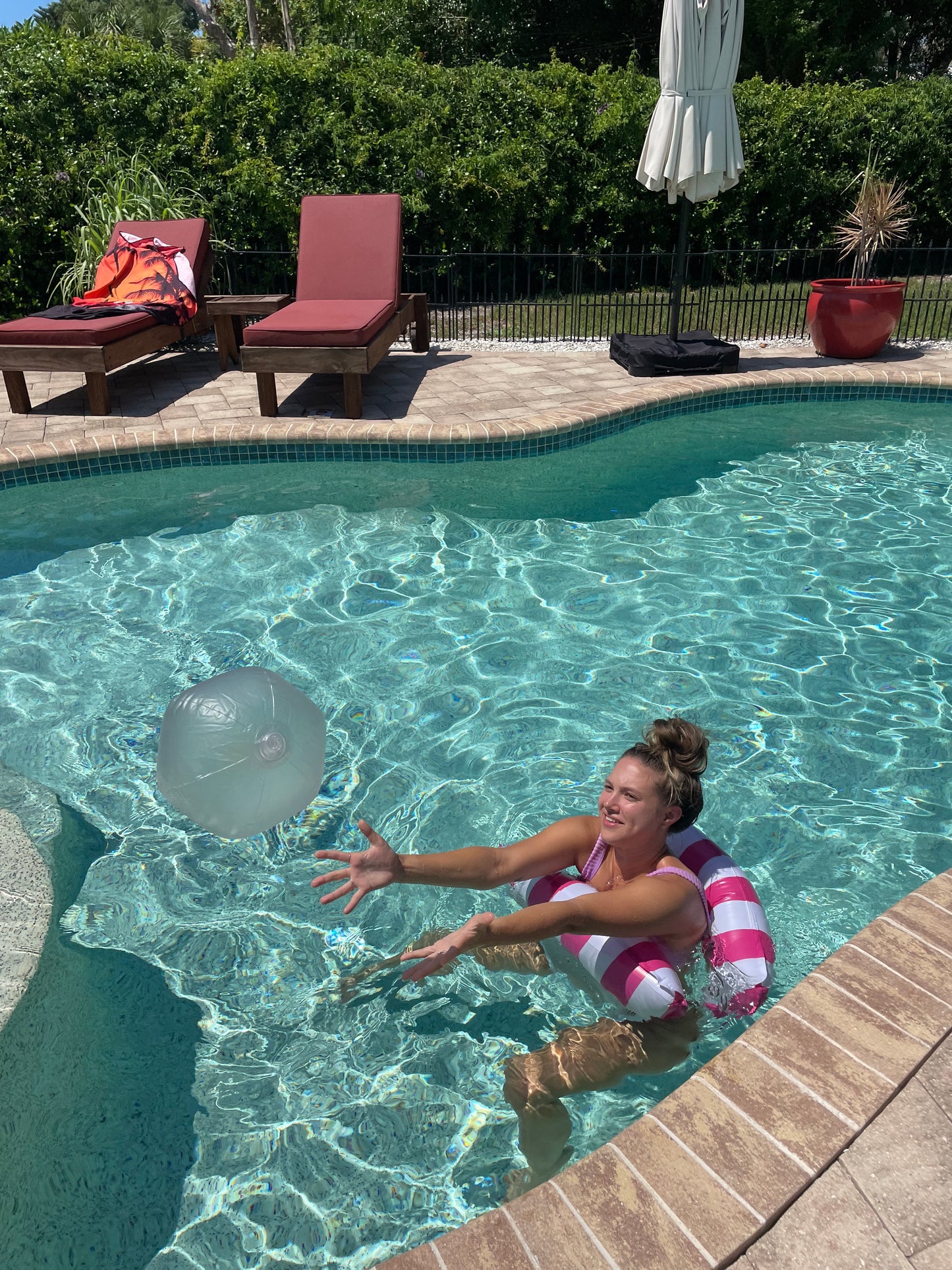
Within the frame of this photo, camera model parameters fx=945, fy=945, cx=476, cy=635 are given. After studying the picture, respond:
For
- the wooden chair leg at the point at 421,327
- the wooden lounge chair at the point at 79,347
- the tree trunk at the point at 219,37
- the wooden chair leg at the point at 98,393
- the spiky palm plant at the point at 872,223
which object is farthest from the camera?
the tree trunk at the point at 219,37

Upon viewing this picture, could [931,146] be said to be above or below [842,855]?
above

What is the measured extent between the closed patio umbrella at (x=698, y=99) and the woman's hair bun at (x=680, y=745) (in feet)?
27.3

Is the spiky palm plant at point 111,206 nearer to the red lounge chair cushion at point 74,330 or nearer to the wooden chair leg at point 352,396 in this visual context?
the red lounge chair cushion at point 74,330

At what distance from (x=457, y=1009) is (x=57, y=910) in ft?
5.03

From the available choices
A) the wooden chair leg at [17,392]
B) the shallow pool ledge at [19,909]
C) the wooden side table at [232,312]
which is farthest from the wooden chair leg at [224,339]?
the shallow pool ledge at [19,909]

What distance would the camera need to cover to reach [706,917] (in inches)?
111

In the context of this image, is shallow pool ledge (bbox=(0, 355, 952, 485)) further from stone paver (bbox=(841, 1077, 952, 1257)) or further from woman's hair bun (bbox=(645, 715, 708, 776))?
stone paver (bbox=(841, 1077, 952, 1257))

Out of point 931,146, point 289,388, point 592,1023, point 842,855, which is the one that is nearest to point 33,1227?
point 592,1023

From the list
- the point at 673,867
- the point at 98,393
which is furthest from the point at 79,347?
the point at 673,867

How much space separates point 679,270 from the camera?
1004 cm

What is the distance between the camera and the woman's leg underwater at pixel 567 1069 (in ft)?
8.54

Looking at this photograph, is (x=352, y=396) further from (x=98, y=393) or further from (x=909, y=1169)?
(x=909, y=1169)

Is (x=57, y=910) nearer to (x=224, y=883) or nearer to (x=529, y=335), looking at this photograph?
(x=224, y=883)

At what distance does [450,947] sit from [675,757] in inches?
34.9
